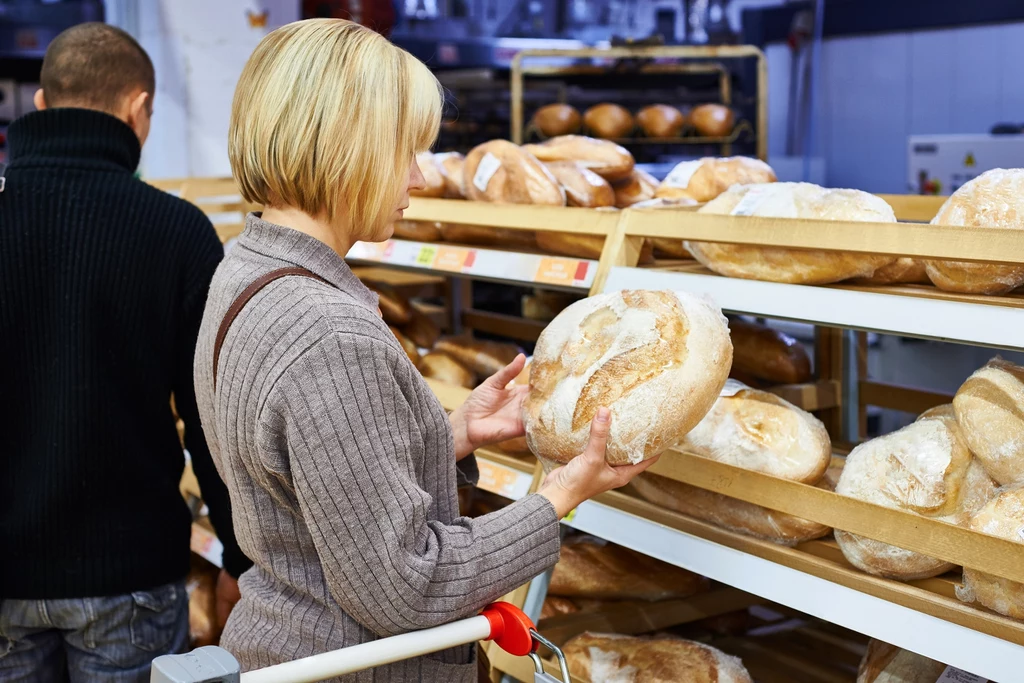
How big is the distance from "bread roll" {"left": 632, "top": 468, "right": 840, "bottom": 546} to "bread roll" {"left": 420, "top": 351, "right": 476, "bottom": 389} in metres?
0.81

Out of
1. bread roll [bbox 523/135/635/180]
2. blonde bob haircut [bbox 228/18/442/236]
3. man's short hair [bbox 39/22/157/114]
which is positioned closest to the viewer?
blonde bob haircut [bbox 228/18/442/236]

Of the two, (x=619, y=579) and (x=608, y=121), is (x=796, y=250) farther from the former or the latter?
(x=608, y=121)

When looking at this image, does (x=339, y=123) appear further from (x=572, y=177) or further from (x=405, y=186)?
(x=572, y=177)

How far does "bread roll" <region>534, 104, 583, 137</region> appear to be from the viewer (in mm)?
4156

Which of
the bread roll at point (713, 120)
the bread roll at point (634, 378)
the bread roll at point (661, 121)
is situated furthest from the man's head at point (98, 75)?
the bread roll at point (713, 120)

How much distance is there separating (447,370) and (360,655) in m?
1.40

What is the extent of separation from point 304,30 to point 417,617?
72cm

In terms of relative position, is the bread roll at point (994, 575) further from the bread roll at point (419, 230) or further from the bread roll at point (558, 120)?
the bread roll at point (558, 120)

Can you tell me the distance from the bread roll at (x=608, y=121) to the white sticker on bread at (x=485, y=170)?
1.99m

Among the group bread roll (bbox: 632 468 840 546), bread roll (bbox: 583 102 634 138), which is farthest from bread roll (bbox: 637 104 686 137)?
bread roll (bbox: 632 468 840 546)

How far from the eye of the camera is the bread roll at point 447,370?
8.21ft

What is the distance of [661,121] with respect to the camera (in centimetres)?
419

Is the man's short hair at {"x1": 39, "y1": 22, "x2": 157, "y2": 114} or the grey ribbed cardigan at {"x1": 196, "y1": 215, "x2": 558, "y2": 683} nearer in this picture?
the grey ribbed cardigan at {"x1": 196, "y1": 215, "x2": 558, "y2": 683}

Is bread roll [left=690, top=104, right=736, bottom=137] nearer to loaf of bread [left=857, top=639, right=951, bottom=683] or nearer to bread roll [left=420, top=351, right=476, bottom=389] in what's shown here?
bread roll [left=420, top=351, right=476, bottom=389]
